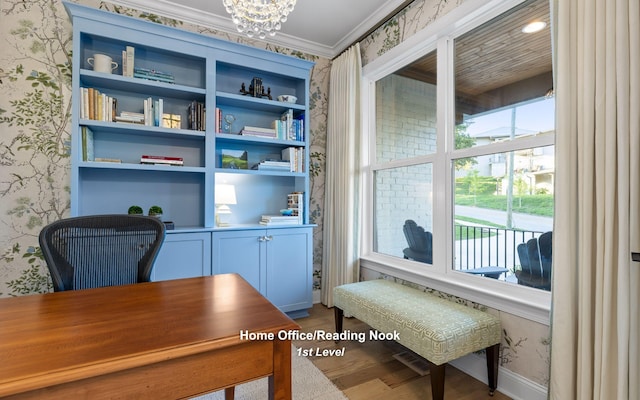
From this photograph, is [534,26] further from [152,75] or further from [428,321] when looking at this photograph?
[152,75]

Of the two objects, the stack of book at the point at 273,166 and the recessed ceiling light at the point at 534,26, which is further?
the stack of book at the point at 273,166

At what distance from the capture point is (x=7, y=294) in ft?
7.40

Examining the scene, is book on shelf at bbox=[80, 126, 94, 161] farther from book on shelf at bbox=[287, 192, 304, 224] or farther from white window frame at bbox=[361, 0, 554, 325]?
white window frame at bbox=[361, 0, 554, 325]

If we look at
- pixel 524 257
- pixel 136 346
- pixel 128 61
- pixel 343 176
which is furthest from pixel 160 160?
pixel 524 257

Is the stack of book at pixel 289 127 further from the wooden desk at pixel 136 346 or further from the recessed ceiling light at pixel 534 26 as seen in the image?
the wooden desk at pixel 136 346

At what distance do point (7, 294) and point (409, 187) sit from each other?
10.7 ft

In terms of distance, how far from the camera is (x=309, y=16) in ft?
9.27

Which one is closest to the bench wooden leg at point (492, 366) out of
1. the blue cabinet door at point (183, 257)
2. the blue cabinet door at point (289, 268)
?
the blue cabinet door at point (289, 268)

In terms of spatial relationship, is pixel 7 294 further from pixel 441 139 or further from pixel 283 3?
pixel 441 139

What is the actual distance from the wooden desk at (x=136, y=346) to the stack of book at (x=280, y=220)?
1687 mm

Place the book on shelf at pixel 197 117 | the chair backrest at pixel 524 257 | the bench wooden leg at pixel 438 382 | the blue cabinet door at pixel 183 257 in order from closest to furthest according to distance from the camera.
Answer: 1. the bench wooden leg at pixel 438 382
2. the chair backrest at pixel 524 257
3. the blue cabinet door at pixel 183 257
4. the book on shelf at pixel 197 117

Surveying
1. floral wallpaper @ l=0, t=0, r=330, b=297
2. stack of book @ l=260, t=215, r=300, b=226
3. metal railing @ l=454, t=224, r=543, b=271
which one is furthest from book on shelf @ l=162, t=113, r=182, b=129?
metal railing @ l=454, t=224, r=543, b=271

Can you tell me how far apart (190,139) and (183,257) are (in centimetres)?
106

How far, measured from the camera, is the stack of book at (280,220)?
2.85 meters
